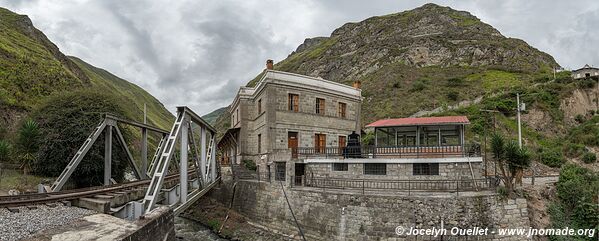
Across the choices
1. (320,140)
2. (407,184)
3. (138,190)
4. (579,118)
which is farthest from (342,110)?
(579,118)

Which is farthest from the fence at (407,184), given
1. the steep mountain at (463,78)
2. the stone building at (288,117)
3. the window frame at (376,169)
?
the steep mountain at (463,78)

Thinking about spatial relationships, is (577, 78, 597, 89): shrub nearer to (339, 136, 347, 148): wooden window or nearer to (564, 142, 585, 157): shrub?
(564, 142, 585, 157): shrub

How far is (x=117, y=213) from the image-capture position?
27.8 feet

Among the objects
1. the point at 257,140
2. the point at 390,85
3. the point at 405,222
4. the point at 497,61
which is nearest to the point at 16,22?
the point at 257,140

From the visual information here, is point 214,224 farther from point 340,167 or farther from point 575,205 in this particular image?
point 575,205

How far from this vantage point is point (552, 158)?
2638cm

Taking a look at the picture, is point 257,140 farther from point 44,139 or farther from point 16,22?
point 16,22

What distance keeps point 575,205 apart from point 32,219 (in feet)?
71.5

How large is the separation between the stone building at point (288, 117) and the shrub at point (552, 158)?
14.7m

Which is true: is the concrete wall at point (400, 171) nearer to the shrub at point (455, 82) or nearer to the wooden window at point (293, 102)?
the wooden window at point (293, 102)

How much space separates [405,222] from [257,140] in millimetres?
14819

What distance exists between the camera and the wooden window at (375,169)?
60.6ft

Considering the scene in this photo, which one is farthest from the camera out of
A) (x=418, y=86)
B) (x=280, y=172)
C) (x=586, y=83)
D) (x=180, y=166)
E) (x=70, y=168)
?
(x=418, y=86)

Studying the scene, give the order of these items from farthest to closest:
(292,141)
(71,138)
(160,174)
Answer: (292,141)
(71,138)
(160,174)
